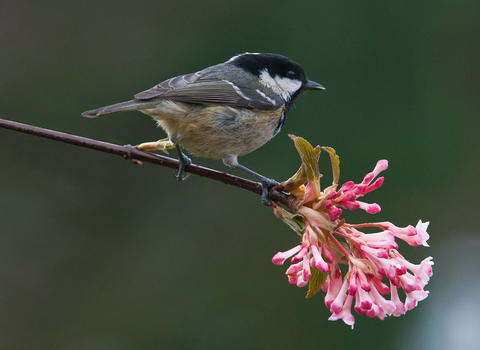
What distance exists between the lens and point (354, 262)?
145 cm

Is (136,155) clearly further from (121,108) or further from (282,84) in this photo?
(282,84)

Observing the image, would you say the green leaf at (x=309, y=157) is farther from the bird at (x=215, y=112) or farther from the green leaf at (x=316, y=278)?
the bird at (x=215, y=112)

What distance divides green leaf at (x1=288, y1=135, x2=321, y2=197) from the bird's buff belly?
0.86 metres

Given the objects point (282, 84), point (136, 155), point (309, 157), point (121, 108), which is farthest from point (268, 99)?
point (309, 157)

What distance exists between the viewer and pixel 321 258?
4.51 feet

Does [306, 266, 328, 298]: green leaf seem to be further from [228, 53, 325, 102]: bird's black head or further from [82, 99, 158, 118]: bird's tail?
[228, 53, 325, 102]: bird's black head

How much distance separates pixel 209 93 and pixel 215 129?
191mm

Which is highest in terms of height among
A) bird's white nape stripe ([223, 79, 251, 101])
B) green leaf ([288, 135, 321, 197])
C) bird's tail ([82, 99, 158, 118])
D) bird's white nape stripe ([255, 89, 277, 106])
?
green leaf ([288, 135, 321, 197])

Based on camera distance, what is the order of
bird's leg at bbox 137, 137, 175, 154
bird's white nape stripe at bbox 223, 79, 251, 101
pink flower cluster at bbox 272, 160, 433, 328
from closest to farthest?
pink flower cluster at bbox 272, 160, 433, 328 → bird's leg at bbox 137, 137, 175, 154 → bird's white nape stripe at bbox 223, 79, 251, 101

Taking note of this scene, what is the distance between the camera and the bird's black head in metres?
2.75

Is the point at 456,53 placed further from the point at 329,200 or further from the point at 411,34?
the point at 329,200

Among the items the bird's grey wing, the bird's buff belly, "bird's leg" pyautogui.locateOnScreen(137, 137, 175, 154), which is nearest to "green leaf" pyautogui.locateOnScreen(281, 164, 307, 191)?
"bird's leg" pyautogui.locateOnScreen(137, 137, 175, 154)

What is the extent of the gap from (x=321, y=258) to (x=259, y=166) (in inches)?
131

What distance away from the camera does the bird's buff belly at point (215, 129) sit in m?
2.33
